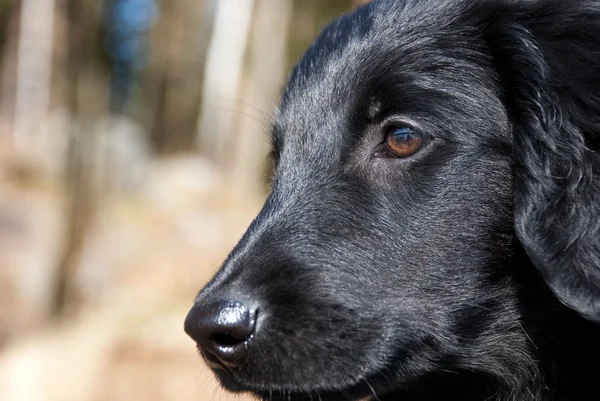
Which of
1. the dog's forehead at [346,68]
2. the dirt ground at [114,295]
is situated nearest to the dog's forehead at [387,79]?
the dog's forehead at [346,68]

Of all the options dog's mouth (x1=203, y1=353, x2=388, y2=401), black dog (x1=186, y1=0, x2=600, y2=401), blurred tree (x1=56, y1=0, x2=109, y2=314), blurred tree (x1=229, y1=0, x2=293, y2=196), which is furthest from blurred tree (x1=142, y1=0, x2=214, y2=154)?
dog's mouth (x1=203, y1=353, x2=388, y2=401)

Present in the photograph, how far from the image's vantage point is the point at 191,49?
2956cm

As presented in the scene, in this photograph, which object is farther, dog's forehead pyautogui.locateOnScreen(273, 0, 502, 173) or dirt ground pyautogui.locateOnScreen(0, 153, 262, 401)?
dirt ground pyautogui.locateOnScreen(0, 153, 262, 401)

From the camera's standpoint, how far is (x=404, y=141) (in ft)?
10.1

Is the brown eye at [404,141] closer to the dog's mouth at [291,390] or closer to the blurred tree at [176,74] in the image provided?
the dog's mouth at [291,390]

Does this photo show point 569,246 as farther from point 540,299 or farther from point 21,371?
point 21,371

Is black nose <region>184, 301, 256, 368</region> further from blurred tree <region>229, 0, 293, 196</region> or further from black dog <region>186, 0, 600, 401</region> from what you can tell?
blurred tree <region>229, 0, 293, 196</region>

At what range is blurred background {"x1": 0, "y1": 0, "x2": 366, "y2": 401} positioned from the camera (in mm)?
8320

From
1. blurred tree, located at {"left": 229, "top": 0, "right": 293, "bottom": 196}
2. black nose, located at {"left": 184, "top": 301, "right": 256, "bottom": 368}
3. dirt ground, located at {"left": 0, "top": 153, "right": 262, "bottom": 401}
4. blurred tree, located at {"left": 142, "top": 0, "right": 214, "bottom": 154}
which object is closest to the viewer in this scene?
black nose, located at {"left": 184, "top": 301, "right": 256, "bottom": 368}

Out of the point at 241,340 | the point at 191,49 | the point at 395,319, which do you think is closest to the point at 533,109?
the point at 395,319

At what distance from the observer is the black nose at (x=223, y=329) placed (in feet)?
8.75

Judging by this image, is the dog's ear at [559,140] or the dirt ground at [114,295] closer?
the dog's ear at [559,140]

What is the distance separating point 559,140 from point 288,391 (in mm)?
1272

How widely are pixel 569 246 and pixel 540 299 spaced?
1.31ft
